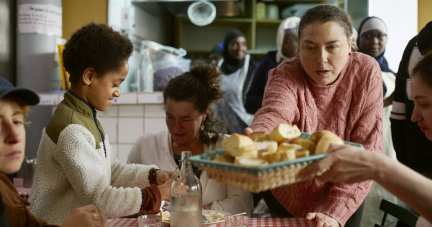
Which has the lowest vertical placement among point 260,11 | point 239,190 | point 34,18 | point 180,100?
point 239,190

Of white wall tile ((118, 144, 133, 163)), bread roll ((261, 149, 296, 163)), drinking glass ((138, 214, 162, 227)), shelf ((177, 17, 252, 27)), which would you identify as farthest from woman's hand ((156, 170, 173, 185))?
shelf ((177, 17, 252, 27))

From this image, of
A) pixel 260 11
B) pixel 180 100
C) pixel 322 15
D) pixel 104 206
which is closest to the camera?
pixel 104 206

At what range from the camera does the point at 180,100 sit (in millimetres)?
1904

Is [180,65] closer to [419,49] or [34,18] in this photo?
[34,18]

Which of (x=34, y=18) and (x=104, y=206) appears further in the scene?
(x=34, y=18)

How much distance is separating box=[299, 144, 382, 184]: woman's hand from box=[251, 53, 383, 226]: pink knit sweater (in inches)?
20.9

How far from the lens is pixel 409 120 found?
2021mm

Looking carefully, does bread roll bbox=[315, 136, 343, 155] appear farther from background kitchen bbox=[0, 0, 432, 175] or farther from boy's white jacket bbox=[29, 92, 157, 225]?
background kitchen bbox=[0, 0, 432, 175]

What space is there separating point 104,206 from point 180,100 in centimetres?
80

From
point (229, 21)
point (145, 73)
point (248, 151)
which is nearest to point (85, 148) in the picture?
point (248, 151)

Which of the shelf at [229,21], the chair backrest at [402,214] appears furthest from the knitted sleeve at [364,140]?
the shelf at [229,21]

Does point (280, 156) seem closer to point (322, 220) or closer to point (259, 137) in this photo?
point (259, 137)

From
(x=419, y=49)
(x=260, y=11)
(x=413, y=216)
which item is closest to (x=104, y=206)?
(x=413, y=216)

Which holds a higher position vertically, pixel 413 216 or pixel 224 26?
pixel 224 26
